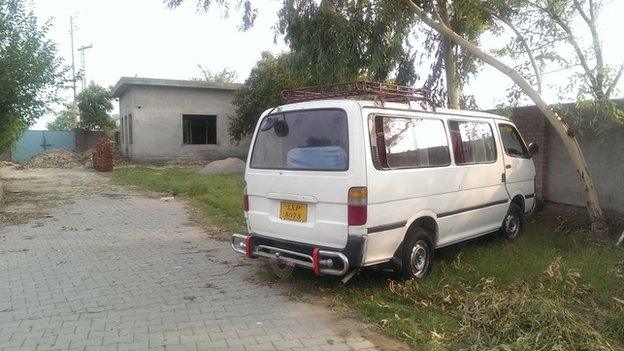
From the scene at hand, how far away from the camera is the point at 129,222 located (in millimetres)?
9203

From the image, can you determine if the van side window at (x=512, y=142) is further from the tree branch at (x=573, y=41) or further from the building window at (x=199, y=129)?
the building window at (x=199, y=129)

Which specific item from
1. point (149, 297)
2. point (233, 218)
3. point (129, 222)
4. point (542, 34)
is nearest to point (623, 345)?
point (149, 297)

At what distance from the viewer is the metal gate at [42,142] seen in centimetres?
3022

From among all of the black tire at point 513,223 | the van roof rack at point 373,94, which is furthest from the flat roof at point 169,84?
the van roof rack at point 373,94

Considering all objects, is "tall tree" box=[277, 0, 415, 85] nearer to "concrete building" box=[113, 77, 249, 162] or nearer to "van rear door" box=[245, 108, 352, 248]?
"van rear door" box=[245, 108, 352, 248]

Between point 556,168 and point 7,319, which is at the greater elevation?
point 556,168

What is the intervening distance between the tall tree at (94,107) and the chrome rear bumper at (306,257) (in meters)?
28.6

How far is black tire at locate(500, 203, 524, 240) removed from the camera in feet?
22.6

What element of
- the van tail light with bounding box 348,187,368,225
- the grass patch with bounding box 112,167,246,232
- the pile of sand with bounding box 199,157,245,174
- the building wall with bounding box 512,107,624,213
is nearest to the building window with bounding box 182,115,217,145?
the grass patch with bounding box 112,167,246,232

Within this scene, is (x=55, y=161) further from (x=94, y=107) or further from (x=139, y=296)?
(x=139, y=296)

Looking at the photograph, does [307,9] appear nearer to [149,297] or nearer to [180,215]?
[180,215]

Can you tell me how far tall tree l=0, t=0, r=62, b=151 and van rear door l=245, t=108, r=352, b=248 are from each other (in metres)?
9.54

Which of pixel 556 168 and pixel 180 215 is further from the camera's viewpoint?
pixel 180 215

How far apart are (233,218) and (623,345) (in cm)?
685
